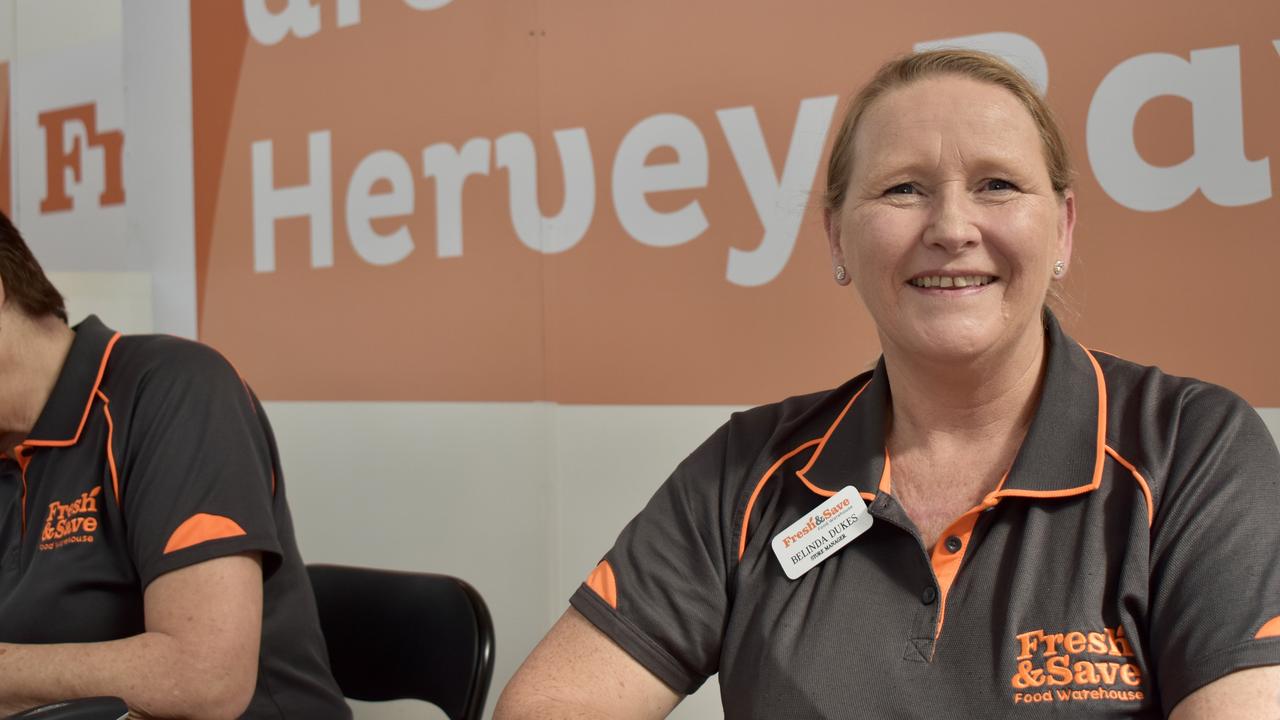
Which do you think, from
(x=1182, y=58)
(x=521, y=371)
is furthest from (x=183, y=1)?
(x=1182, y=58)

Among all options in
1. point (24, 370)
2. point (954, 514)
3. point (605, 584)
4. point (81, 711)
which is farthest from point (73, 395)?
point (954, 514)

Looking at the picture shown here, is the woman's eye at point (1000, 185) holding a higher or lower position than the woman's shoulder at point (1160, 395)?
higher

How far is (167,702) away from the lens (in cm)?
145

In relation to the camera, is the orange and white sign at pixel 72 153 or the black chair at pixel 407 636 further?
the orange and white sign at pixel 72 153

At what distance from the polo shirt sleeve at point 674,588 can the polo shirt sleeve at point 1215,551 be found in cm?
43

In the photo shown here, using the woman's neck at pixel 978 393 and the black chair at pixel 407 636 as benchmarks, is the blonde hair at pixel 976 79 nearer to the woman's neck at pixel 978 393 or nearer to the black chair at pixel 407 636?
the woman's neck at pixel 978 393

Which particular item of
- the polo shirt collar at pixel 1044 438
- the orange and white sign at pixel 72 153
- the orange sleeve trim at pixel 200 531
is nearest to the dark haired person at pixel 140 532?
Result: the orange sleeve trim at pixel 200 531

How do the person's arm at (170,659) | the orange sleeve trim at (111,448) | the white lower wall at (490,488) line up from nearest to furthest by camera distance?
the person's arm at (170,659) → the orange sleeve trim at (111,448) → the white lower wall at (490,488)

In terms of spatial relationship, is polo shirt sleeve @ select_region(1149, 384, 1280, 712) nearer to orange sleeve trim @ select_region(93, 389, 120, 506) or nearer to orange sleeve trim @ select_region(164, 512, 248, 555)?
orange sleeve trim @ select_region(164, 512, 248, 555)

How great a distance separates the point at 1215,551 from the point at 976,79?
1.67 feet

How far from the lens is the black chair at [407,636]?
66.2 inches

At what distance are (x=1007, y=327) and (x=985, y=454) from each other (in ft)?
0.44

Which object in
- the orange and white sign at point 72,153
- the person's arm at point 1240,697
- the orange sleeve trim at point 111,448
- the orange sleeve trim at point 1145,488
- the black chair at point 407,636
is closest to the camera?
the person's arm at point 1240,697

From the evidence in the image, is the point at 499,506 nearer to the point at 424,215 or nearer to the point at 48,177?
the point at 424,215
